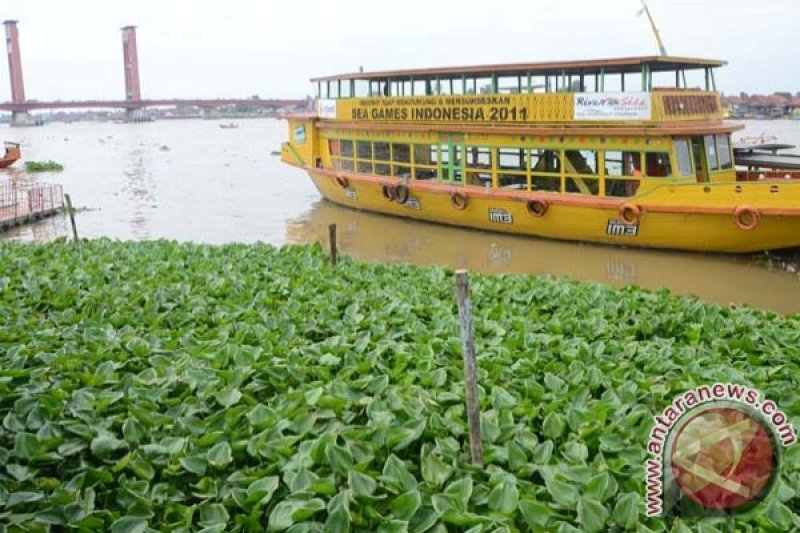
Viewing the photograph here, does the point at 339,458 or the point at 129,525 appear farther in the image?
the point at 339,458

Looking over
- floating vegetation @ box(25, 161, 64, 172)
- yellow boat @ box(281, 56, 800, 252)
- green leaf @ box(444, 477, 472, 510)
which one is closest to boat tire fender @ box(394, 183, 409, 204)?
yellow boat @ box(281, 56, 800, 252)

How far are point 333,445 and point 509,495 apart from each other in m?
0.70

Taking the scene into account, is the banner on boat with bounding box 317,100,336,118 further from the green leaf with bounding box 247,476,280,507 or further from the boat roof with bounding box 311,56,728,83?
the green leaf with bounding box 247,476,280,507

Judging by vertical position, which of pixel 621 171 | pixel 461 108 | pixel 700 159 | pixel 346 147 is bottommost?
pixel 621 171

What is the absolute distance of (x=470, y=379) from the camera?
3.19m

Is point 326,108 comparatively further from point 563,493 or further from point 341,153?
point 563,493

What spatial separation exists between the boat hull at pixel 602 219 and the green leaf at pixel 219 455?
10.5 m

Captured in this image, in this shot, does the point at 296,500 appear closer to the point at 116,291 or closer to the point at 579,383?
the point at 579,383

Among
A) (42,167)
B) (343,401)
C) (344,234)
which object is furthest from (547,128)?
(42,167)

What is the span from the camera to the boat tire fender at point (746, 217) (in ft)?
38.3

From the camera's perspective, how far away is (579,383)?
3.95 metres

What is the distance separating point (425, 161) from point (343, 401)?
12.9m

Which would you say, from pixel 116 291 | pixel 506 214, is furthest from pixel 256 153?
pixel 116 291

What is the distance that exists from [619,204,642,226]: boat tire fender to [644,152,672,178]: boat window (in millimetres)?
613
